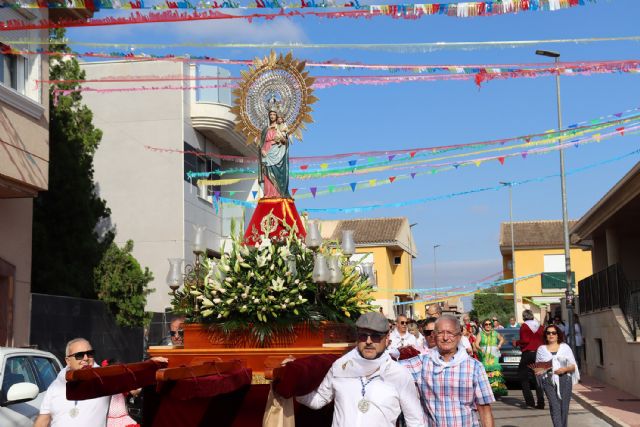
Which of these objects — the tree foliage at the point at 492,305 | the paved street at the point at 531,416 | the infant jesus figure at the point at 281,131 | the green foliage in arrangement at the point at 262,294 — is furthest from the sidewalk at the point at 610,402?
the tree foliage at the point at 492,305

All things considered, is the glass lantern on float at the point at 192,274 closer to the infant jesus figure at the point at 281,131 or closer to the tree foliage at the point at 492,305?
the infant jesus figure at the point at 281,131

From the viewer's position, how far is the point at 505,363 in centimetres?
2300

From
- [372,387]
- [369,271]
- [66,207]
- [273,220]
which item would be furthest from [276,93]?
[66,207]

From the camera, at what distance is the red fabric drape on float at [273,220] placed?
9562mm

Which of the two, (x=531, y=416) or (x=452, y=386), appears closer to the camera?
(x=452, y=386)

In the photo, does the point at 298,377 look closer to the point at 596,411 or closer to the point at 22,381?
the point at 22,381

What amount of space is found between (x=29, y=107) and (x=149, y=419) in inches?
451

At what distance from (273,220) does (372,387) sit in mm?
4421

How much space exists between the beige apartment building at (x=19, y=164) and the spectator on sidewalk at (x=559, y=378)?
9.69 m

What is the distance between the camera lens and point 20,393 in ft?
24.2

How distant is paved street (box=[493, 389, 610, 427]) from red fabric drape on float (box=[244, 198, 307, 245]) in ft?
22.5

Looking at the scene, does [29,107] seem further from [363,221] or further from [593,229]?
[363,221]

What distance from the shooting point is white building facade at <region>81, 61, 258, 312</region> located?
29172mm

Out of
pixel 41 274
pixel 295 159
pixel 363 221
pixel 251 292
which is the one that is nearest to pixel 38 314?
pixel 41 274
